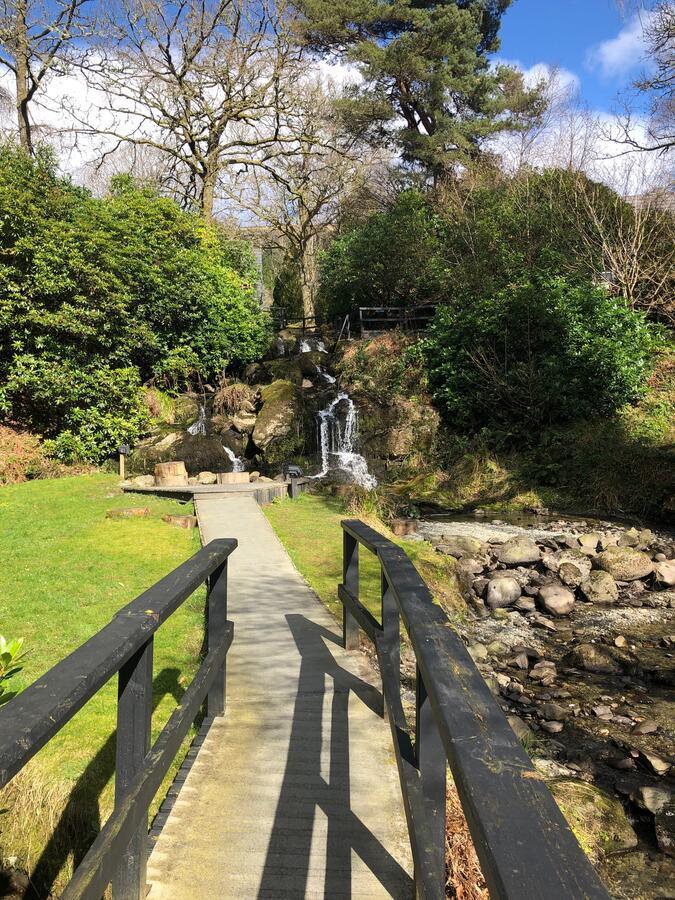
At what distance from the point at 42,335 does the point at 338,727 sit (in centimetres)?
1525

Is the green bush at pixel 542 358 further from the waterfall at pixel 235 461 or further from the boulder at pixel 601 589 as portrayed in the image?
the boulder at pixel 601 589

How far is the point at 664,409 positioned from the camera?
15.9 metres

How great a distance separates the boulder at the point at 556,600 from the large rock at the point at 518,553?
1468mm

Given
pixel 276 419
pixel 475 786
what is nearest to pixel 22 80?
pixel 276 419

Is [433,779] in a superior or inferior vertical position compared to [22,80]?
inferior

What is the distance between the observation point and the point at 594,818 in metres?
3.87

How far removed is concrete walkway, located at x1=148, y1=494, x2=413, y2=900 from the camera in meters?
2.43

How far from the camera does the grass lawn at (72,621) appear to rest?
10.2ft

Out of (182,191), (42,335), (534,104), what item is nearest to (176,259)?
(42,335)

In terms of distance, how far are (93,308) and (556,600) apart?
13966 mm

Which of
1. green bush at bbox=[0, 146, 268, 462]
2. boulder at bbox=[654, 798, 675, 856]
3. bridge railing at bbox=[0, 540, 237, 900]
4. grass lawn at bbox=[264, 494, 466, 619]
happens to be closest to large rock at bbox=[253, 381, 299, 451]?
green bush at bbox=[0, 146, 268, 462]

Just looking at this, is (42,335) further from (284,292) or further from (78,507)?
(284,292)

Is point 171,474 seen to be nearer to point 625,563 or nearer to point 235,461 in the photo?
point 235,461

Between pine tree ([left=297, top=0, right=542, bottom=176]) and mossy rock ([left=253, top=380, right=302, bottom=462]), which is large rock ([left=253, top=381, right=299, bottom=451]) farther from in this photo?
pine tree ([left=297, top=0, right=542, bottom=176])
